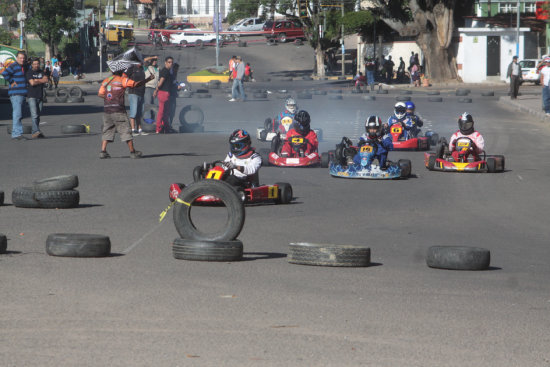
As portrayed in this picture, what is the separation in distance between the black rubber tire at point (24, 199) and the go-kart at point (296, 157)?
577 centimetres

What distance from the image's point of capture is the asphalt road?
5492 millimetres

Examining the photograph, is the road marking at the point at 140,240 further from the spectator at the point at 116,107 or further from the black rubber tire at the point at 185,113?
the black rubber tire at the point at 185,113

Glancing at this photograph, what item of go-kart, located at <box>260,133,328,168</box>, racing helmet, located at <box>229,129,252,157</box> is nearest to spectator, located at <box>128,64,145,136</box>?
go-kart, located at <box>260,133,328,168</box>

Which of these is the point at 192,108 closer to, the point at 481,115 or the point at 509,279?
the point at 481,115

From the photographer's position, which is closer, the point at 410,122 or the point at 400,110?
the point at 400,110

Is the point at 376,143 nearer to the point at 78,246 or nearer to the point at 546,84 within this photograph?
the point at 78,246

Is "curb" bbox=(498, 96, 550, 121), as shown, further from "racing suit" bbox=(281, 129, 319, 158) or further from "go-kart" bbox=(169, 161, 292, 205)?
"go-kart" bbox=(169, 161, 292, 205)

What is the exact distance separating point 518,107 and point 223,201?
2736 centimetres

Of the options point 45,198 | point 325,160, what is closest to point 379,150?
point 325,160

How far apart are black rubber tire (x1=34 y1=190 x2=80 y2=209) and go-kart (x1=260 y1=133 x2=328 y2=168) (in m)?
5.55

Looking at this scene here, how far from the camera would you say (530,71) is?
51719 millimetres

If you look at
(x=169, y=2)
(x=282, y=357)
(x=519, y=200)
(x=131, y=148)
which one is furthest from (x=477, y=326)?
(x=169, y=2)

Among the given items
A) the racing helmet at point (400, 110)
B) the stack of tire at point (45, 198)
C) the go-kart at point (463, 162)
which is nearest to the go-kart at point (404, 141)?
the racing helmet at point (400, 110)

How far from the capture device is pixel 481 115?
101ft
